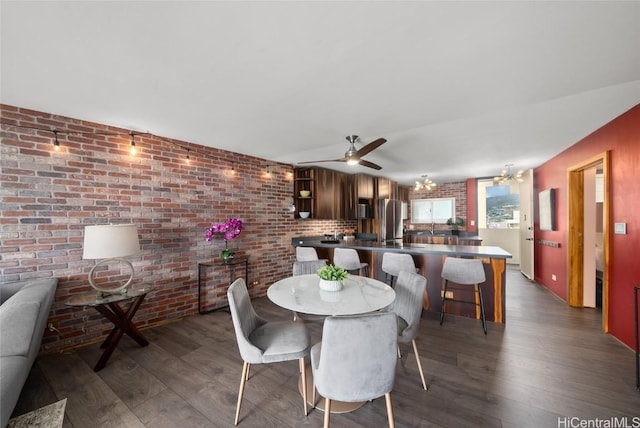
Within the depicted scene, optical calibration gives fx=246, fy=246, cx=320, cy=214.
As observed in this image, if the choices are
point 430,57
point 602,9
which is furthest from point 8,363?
point 602,9

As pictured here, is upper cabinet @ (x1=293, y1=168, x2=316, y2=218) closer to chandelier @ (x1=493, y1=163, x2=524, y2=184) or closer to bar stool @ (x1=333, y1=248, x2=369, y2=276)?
bar stool @ (x1=333, y1=248, x2=369, y2=276)

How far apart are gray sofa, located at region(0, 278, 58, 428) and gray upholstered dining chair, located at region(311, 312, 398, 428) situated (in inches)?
65.2

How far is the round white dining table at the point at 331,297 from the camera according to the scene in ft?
5.36

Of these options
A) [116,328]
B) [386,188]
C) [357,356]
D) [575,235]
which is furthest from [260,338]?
[386,188]

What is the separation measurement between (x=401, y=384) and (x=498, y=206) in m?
6.51

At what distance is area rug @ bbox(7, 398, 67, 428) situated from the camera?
161cm

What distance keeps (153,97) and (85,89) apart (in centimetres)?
49

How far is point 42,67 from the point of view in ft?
5.63

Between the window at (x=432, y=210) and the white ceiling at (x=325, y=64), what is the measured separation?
15.9ft

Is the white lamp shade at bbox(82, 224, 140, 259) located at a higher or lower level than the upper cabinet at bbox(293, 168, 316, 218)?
lower

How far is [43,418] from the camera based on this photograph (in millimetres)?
1671

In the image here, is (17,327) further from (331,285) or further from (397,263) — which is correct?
(397,263)

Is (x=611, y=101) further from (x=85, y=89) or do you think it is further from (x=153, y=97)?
(x=85, y=89)

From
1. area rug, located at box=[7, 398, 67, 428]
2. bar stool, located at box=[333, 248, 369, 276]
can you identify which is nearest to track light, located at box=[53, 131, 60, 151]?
area rug, located at box=[7, 398, 67, 428]
